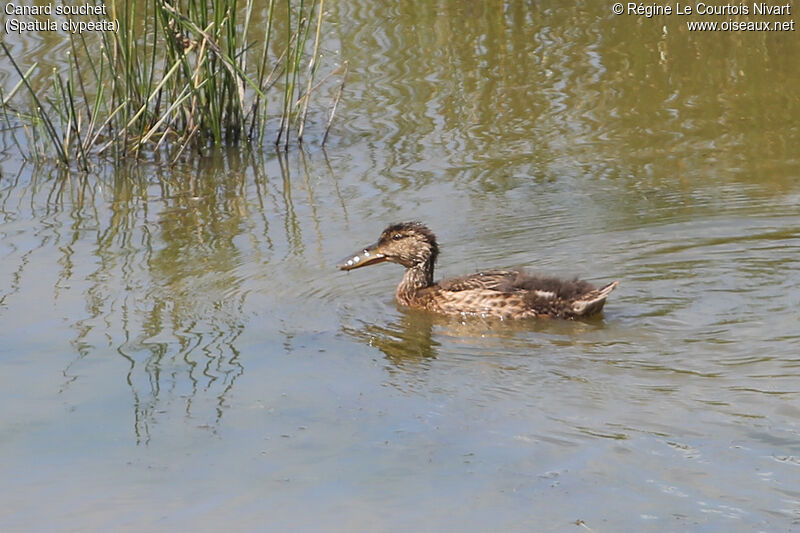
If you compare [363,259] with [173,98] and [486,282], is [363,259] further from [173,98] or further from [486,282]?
[173,98]

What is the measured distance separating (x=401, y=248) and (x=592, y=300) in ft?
4.59

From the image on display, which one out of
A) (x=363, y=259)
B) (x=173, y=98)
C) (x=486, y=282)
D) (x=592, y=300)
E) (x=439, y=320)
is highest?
(x=173, y=98)

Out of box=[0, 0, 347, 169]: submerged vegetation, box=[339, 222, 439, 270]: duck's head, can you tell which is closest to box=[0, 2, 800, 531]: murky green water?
box=[339, 222, 439, 270]: duck's head

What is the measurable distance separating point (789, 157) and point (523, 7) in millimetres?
5469

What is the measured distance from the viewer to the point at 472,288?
25.5 feet

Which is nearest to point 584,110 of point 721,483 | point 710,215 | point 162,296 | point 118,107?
point 710,215

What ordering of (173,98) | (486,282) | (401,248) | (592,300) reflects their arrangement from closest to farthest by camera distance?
(592,300) → (486,282) → (401,248) → (173,98)

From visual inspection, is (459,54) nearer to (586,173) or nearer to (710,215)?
(586,173)

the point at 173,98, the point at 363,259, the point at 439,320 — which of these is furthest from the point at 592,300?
the point at 173,98

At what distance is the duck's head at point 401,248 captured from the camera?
813 centimetres

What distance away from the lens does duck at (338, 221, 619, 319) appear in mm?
7426

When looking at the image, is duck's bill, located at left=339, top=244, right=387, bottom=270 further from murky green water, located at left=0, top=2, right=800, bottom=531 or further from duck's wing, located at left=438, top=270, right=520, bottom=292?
duck's wing, located at left=438, top=270, right=520, bottom=292

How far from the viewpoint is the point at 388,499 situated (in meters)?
4.88

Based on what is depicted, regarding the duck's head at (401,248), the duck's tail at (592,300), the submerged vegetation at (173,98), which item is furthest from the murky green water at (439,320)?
the submerged vegetation at (173,98)
